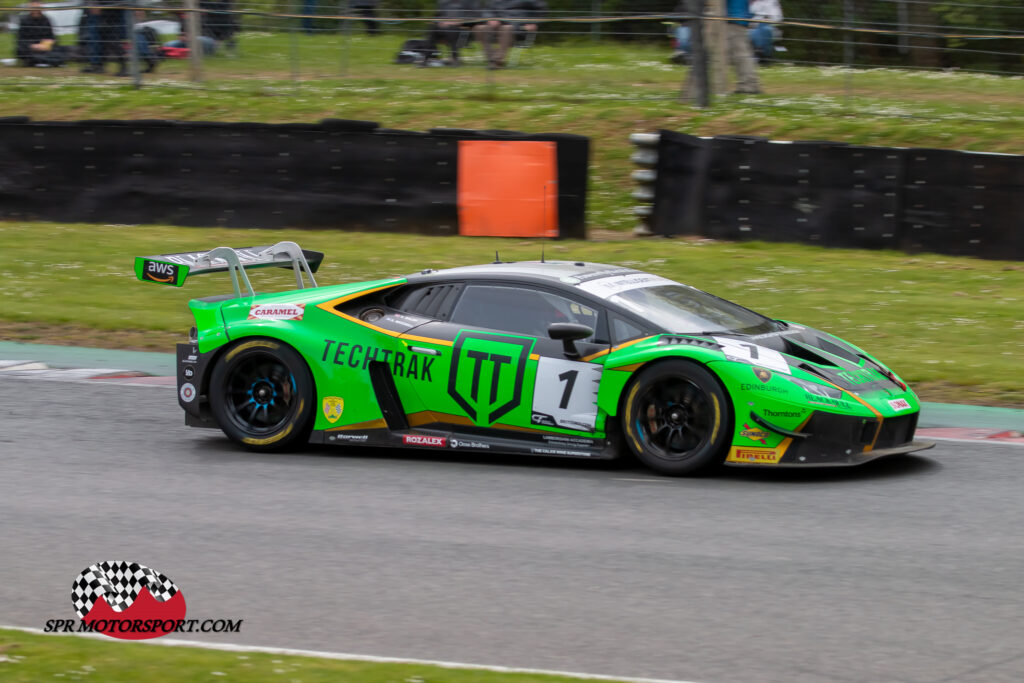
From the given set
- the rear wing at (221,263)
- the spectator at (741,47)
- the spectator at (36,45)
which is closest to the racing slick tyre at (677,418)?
the rear wing at (221,263)

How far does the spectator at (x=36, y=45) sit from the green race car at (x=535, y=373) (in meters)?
15.2

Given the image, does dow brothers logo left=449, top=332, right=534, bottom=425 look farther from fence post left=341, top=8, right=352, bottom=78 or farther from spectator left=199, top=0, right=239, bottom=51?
spectator left=199, top=0, right=239, bottom=51

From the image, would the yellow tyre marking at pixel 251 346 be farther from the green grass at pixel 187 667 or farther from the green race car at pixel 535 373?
the green grass at pixel 187 667

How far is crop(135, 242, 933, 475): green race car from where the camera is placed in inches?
281

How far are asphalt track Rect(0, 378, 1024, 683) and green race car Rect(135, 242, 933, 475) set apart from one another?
0.69 ft

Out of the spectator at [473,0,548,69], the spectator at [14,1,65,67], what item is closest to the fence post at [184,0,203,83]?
the spectator at [14,1,65,67]

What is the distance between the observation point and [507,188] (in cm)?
1579

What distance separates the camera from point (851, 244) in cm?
1484

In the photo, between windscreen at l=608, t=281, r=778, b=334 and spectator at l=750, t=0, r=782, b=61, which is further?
spectator at l=750, t=0, r=782, b=61

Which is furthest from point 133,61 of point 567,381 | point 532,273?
point 567,381

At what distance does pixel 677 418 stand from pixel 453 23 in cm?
1518

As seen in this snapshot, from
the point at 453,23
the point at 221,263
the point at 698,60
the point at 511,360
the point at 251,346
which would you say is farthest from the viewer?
the point at 453,23

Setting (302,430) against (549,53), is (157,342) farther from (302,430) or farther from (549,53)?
(549,53)

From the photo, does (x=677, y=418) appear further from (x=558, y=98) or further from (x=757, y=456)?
(x=558, y=98)
